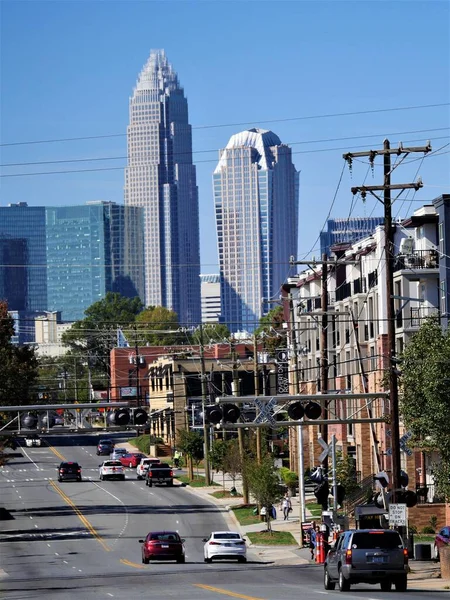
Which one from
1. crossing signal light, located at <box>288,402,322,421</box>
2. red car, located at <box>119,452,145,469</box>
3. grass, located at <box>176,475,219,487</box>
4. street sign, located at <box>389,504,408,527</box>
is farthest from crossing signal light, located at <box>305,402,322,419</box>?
red car, located at <box>119,452,145,469</box>

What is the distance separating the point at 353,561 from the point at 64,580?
16.2 meters

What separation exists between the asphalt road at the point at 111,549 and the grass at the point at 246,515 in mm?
1027

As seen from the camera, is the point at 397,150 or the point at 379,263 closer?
the point at 397,150

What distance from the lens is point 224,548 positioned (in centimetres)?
6328

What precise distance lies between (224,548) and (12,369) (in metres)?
27.7

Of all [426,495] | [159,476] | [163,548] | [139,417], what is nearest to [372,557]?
[163,548]

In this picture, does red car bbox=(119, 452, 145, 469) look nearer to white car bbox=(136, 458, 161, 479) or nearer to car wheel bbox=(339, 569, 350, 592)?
white car bbox=(136, 458, 161, 479)

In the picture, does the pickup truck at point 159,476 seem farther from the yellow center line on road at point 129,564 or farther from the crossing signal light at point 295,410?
the crossing signal light at point 295,410

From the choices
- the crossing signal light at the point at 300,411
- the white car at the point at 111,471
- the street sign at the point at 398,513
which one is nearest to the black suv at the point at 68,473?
the white car at the point at 111,471

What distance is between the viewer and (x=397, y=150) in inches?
2016

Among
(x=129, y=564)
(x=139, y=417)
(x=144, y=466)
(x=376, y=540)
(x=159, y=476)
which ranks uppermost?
(x=139, y=417)

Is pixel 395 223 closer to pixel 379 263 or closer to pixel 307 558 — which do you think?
pixel 379 263

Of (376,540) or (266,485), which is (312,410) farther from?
(266,485)

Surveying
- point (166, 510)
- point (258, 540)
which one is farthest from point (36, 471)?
point (258, 540)
